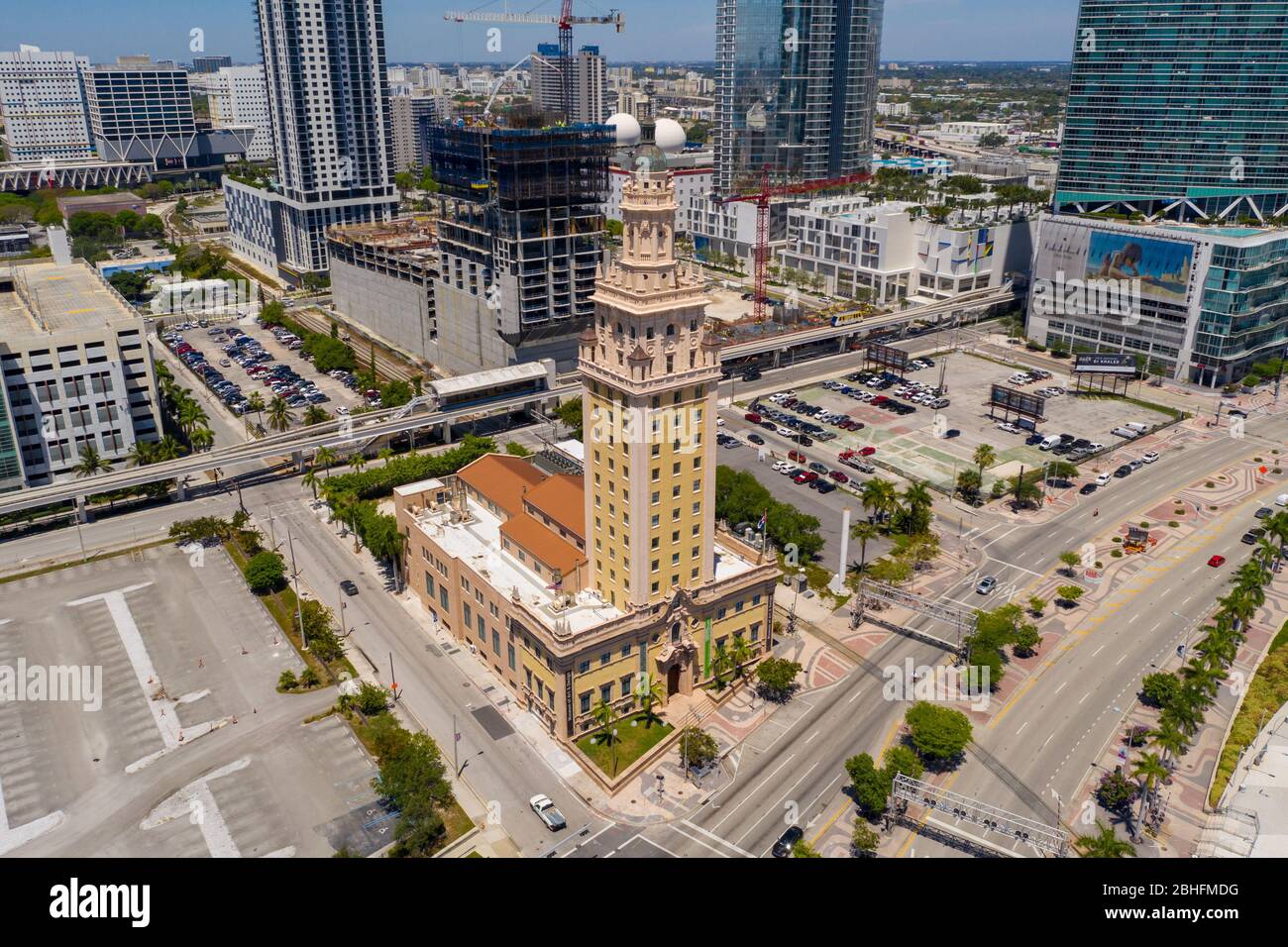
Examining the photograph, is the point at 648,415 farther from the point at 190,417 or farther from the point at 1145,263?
the point at 1145,263

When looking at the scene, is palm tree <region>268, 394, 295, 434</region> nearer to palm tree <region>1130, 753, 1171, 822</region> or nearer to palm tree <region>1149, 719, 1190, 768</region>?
palm tree <region>1130, 753, 1171, 822</region>

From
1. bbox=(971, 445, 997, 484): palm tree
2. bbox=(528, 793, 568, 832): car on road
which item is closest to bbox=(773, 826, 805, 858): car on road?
bbox=(528, 793, 568, 832): car on road

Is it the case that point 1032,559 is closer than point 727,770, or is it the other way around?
point 727,770

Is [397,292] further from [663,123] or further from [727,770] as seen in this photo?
[727,770]

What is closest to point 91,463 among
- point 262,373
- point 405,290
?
point 262,373
